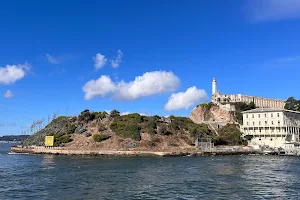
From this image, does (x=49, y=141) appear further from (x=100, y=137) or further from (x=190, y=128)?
(x=190, y=128)

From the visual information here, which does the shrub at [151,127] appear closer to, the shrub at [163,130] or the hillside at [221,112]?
the shrub at [163,130]

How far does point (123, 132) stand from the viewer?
95062 millimetres

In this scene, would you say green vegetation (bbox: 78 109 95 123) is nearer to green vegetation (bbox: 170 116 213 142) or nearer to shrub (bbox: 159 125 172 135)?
shrub (bbox: 159 125 172 135)

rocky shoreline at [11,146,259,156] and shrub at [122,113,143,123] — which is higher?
shrub at [122,113,143,123]

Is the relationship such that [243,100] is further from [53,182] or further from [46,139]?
[53,182]

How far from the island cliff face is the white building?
44.2 feet

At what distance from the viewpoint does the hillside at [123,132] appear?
92.0 m

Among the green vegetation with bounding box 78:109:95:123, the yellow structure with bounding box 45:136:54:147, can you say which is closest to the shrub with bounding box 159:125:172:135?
the green vegetation with bounding box 78:109:95:123

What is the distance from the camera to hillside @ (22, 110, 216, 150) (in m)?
92.0

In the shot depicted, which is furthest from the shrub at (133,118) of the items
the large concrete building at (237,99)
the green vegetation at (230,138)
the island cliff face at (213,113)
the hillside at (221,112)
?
the large concrete building at (237,99)

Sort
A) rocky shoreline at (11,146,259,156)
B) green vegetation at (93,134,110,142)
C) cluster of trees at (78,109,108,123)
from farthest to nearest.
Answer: cluster of trees at (78,109,108,123)
green vegetation at (93,134,110,142)
rocky shoreline at (11,146,259,156)

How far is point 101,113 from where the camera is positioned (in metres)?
109

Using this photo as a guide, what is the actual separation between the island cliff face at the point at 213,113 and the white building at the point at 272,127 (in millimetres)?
13469

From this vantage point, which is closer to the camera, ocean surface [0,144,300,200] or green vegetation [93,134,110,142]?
ocean surface [0,144,300,200]
